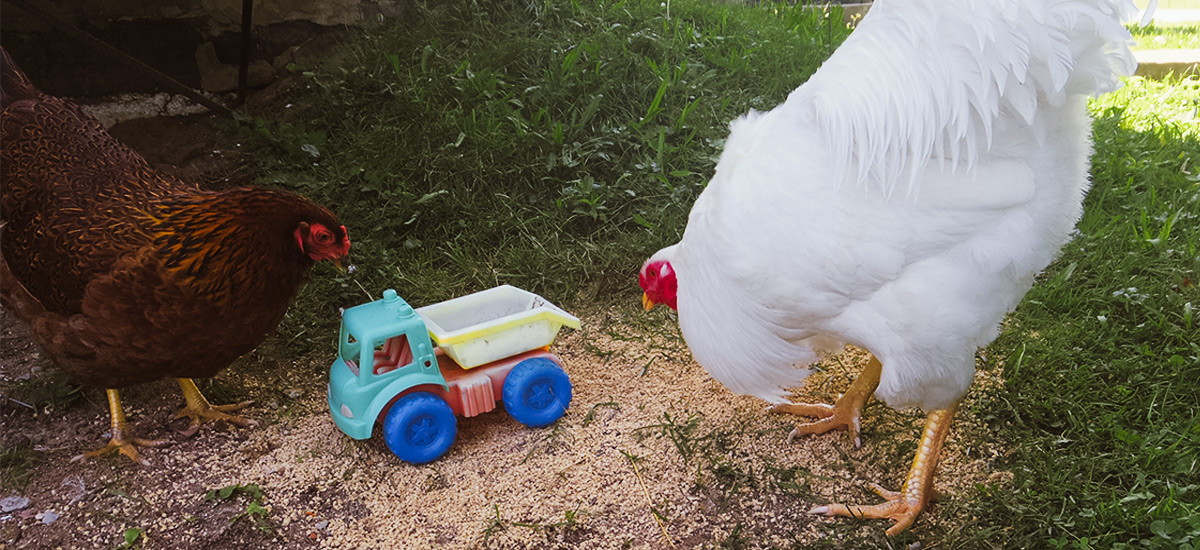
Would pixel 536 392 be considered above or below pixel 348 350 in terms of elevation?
below

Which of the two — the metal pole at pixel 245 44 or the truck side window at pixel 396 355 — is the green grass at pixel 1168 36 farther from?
the metal pole at pixel 245 44

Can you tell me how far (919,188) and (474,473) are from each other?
164cm

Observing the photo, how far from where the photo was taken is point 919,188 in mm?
1856

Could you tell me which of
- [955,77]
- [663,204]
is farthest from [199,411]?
[955,77]

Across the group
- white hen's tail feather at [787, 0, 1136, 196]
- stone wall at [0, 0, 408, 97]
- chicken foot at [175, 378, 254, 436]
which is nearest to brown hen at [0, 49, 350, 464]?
chicken foot at [175, 378, 254, 436]

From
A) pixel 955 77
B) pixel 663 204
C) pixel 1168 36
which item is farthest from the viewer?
pixel 1168 36

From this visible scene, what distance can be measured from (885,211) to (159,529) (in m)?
2.28

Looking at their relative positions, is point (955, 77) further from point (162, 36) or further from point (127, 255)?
point (162, 36)

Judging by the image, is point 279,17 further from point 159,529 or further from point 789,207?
point 789,207

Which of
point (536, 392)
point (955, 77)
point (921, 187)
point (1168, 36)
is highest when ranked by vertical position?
point (955, 77)

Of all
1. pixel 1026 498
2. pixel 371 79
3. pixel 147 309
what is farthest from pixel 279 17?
pixel 1026 498

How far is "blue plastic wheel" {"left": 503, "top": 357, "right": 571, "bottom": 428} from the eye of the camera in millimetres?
2541

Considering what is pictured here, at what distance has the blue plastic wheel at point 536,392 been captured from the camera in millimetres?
2541

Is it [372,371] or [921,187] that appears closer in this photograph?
[921,187]
